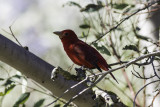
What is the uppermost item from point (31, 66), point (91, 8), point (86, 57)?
point (91, 8)

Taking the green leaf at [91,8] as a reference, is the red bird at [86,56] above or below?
below

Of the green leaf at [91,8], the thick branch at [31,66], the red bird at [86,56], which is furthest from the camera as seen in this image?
the green leaf at [91,8]

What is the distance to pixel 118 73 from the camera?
6094mm

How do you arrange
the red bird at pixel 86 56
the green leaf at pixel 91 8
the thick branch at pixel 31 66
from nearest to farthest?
the thick branch at pixel 31 66 < the red bird at pixel 86 56 < the green leaf at pixel 91 8

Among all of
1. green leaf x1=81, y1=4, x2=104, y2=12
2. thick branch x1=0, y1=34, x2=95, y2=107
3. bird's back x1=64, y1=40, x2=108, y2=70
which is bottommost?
bird's back x1=64, y1=40, x2=108, y2=70

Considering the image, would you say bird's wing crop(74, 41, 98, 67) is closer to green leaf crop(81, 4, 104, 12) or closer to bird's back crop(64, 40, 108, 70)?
bird's back crop(64, 40, 108, 70)

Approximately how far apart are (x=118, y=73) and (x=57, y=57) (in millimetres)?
1353

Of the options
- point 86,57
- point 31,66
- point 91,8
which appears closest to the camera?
point 31,66

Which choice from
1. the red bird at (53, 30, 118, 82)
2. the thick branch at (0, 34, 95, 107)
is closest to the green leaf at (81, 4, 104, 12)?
the red bird at (53, 30, 118, 82)

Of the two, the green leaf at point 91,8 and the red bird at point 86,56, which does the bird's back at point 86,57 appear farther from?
the green leaf at point 91,8

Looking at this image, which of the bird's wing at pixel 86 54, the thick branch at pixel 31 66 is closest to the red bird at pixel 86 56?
the bird's wing at pixel 86 54

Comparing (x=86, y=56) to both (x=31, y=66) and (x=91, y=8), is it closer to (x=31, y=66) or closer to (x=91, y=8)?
(x=91, y=8)

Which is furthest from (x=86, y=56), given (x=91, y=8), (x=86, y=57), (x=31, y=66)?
(x=31, y=66)

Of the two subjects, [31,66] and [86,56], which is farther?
[86,56]
